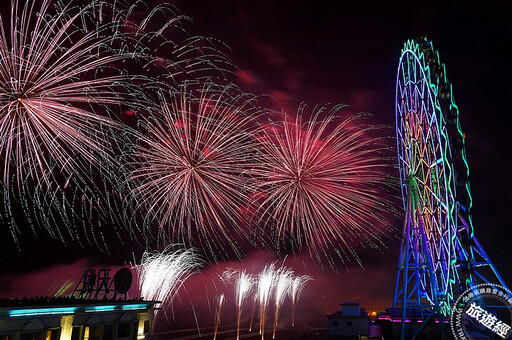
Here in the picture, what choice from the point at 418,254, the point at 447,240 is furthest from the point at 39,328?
the point at 418,254

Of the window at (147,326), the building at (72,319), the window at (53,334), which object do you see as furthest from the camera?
the window at (147,326)

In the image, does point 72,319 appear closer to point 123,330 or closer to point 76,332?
point 76,332

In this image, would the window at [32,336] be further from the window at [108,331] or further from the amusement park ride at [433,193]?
the amusement park ride at [433,193]

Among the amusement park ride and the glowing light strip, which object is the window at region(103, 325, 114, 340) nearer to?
the glowing light strip

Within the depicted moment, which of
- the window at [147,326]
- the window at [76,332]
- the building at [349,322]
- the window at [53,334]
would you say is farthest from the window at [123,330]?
the building at [349,322]

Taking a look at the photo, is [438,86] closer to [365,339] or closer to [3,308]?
[365,339]

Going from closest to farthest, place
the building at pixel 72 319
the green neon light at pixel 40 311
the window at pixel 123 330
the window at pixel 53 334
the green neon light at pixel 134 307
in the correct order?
the green neon light at pixel 40 311 → the building at pixel 72 319 → the window at pixel 53 334 → the window at pixel 123 330 → the green neon light at pixel 134 307

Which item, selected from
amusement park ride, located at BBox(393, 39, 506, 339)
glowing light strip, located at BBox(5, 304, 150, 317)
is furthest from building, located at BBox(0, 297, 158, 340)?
amusement park ride, located at BBox(393, 39, 506, 339)
